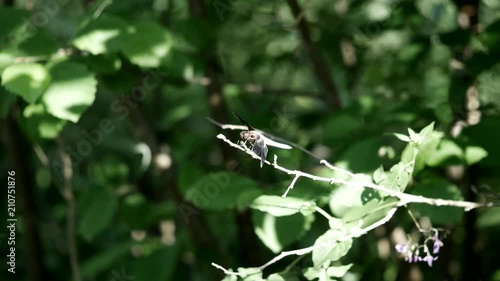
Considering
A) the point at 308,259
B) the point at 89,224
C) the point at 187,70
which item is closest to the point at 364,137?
the point at 308,259

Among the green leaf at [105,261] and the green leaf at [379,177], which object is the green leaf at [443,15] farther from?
the green leaf at [105,261]

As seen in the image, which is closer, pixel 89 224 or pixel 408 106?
pixel 408 106

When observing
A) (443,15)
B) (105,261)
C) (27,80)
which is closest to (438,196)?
(27,80)

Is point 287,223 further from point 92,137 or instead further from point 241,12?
point 92,137

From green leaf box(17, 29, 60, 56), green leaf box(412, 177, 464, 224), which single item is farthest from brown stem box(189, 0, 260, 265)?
green leaf box(412, 177, 464, 224)

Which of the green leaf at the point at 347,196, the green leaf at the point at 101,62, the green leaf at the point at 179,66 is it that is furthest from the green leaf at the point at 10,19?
the green leaf at the point at 347,196

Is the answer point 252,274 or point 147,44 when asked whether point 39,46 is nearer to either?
point 147,44
